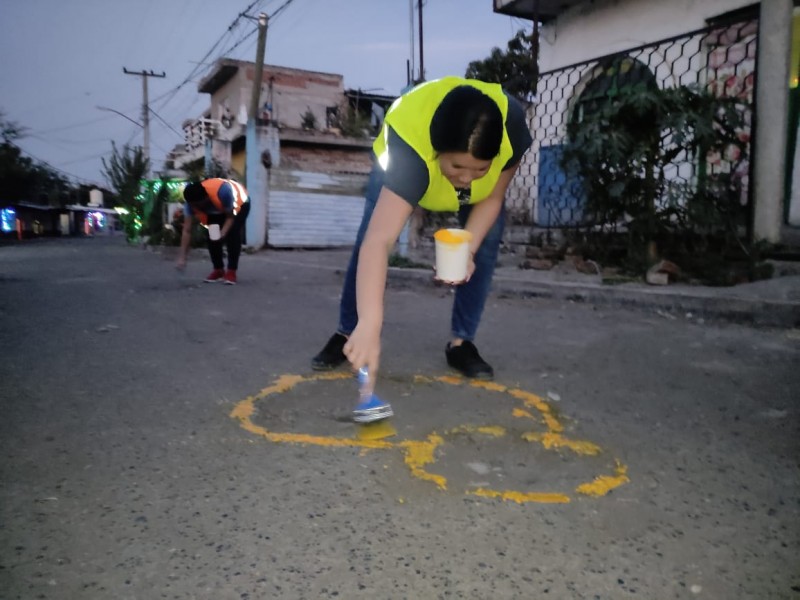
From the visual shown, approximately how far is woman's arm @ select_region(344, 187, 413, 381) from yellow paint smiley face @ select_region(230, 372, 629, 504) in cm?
30

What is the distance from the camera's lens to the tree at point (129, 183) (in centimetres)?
2272

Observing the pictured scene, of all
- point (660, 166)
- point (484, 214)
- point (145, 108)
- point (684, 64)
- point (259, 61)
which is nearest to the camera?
point (484, 214)

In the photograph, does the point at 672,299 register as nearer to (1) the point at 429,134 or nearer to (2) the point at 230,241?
(1) the point at 429,134

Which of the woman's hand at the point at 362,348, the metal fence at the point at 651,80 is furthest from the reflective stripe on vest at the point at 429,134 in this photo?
the metal fence at the point at 651,80

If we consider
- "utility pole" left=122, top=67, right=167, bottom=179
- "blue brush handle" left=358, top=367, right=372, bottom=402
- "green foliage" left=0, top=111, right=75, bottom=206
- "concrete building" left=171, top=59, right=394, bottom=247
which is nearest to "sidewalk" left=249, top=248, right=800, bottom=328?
"blue brush handle" left=358, top=367, right=372, bottom=402

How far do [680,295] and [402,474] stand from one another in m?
3.50

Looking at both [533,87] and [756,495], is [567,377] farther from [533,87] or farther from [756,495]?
[533,87]

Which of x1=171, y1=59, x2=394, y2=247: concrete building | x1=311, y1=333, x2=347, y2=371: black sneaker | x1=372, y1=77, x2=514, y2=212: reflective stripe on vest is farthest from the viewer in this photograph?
x1=171, y1=59, x2=394, y2=247: concrete building

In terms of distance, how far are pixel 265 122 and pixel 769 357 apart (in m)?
13.1

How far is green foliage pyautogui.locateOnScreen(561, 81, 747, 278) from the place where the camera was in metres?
5.29

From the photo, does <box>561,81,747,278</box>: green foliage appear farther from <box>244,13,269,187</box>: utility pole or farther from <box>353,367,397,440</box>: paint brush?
<box>244,13,269,187</box>: utility pole

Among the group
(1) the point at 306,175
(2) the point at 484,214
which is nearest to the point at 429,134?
(2) the point at 484,214

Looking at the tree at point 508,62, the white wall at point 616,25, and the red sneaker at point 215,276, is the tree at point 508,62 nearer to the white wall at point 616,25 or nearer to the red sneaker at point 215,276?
the white wall at point 616,25

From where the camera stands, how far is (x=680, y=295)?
4.56m
